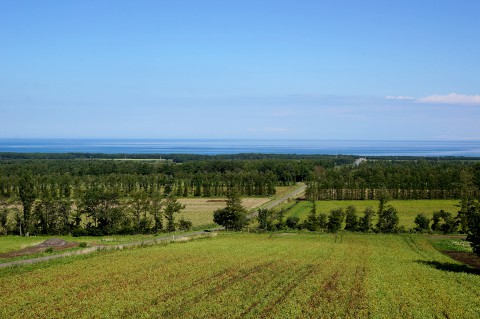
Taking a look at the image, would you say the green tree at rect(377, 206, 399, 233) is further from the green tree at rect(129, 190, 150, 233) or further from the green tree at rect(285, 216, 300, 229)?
the green tree at rect(129, 190, 150, 233)

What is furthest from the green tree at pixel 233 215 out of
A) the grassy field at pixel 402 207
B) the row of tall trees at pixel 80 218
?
the grassy field at pixel 402 207

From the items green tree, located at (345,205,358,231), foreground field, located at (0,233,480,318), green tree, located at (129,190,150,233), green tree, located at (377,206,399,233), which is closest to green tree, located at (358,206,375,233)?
green tree, located at (345,205,358,231)

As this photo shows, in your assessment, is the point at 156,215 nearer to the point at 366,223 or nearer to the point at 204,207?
the point at 366,223

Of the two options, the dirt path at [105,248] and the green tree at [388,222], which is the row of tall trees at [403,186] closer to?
the green tree at [388,222]

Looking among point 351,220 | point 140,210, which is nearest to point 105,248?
point 140,210

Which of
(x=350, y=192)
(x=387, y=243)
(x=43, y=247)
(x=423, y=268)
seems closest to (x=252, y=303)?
(x=423, y=268)

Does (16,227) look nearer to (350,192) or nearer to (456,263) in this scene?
(456,263)
